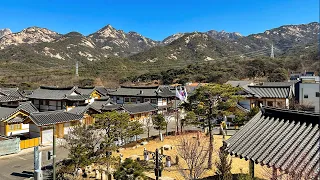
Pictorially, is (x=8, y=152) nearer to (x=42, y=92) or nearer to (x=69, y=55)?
(x=42, y=92)

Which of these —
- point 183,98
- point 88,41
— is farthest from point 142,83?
point 88,41

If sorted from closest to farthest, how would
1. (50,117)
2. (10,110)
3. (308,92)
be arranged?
(50,117) < (10,110) < (308,92)

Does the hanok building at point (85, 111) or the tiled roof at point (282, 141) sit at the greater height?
the tiled roof at point (282, 141)

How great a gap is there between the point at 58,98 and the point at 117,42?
5044 inches

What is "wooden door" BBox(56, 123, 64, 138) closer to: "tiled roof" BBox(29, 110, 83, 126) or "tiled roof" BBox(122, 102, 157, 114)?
"tiled roof" BBox(29, 110, 83, 126)

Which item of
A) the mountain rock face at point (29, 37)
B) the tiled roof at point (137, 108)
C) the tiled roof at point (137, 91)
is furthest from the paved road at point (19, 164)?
the mountain rock face at point (29, 37)

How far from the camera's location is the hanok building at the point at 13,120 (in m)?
26.2

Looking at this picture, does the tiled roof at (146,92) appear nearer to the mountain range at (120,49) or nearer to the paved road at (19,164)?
the paved road at (19,164)

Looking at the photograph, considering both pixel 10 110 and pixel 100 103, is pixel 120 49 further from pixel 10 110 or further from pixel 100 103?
pixel 10 110

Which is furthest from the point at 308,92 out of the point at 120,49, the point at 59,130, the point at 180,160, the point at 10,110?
the point at 120,49

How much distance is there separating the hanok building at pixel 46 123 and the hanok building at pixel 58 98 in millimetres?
8887

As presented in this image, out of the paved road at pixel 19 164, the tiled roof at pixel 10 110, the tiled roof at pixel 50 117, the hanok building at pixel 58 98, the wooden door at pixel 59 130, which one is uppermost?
the hanok building at pixel 58 98

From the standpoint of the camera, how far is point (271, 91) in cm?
3628

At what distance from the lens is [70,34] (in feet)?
476
